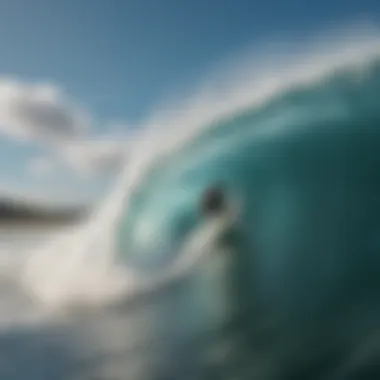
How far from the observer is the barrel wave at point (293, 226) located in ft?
5.05

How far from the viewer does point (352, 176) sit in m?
1.57

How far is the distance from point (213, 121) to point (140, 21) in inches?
Result: 12.2

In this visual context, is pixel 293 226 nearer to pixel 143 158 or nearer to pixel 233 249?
pixel 233 249

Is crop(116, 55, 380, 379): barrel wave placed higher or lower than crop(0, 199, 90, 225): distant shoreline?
lower

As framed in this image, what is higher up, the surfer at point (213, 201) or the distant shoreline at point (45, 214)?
the distant shoreline at point (45, 214)

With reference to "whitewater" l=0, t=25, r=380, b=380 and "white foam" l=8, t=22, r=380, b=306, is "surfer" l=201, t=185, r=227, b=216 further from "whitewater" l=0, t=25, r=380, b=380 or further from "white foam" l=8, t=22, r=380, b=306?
"white foam" l=8, t=22, r=380, b=306

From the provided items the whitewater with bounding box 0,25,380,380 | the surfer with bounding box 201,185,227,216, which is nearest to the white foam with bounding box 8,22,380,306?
the whitewater with bounding box 0,25,380,380

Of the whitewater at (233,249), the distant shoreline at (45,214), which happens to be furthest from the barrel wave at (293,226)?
the distant shoreline at (45,214)

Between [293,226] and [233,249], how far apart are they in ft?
0.52

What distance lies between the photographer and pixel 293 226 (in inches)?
62.7

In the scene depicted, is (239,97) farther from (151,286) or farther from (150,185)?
(151,286)

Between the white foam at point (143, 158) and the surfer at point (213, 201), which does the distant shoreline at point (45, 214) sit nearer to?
the white foam at point (143, 158)

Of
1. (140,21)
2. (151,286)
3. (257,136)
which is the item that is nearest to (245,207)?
(257,136)

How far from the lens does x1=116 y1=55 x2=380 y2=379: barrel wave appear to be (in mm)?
1540
